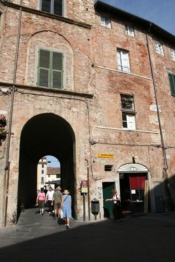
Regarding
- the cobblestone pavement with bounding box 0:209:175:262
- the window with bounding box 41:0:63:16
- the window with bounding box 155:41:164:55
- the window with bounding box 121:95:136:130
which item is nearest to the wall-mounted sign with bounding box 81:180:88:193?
the cobblestone pavement with bounding box 0:209:175:262

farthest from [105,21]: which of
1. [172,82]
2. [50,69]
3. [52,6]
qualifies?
[172,82]

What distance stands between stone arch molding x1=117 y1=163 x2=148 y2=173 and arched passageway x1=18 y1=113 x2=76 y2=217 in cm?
263

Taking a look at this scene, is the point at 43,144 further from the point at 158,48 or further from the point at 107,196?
the point at 158,48

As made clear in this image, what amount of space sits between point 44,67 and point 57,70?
2.29ft

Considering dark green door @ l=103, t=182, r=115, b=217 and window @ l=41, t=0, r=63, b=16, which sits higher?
window @ l=41, t=0, r=63, b=16

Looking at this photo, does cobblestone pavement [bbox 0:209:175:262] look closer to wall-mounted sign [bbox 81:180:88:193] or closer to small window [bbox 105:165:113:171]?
wall-mounted sign [bbox 81:180:88:193]

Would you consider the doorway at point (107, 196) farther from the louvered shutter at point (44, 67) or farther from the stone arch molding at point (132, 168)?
the louvered shutter at point (44, 67)

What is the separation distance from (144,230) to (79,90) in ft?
24.2

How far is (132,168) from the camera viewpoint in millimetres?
11438

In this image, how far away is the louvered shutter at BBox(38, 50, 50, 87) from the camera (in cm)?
1077

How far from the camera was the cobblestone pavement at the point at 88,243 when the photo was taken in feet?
15.8

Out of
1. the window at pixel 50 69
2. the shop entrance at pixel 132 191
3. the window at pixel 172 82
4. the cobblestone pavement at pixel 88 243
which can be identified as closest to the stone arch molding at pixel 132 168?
the shop entrance at pixel 132 191

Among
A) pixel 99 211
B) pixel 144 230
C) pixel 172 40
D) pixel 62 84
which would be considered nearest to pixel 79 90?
pixel 62 84

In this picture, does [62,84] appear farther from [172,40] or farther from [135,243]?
[172,40]
